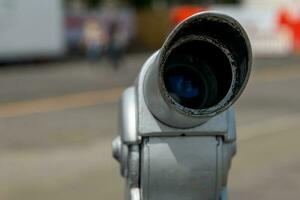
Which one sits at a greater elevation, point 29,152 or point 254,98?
point 29,152

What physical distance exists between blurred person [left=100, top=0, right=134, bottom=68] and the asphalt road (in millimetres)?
4554

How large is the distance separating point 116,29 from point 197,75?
22132 mm

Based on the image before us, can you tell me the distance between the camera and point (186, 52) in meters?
2.84

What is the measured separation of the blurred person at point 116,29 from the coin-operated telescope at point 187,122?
20.9 meters

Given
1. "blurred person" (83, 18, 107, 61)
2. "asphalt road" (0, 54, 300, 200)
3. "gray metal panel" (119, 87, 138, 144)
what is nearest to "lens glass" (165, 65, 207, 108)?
"gray metal panel" (119, 87, 138, 144)

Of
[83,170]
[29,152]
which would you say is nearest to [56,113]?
[29,152]

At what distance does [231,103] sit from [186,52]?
377 mm

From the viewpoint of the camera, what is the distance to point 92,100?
15109 mm

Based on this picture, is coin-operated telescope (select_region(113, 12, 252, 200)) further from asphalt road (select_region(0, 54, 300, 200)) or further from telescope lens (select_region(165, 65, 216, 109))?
asphalt road (select_region(0, 54, 300, 200))

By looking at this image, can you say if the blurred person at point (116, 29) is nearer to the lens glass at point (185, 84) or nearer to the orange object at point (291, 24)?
the orange object at point (291, 24)

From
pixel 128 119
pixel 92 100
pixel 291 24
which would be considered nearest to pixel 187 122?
pixel 128 119

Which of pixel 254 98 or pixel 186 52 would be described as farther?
pixel 254 98

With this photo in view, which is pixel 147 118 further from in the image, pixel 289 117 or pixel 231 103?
pixel 289 117

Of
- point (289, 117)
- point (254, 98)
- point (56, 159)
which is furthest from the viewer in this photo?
point (254, 98)
